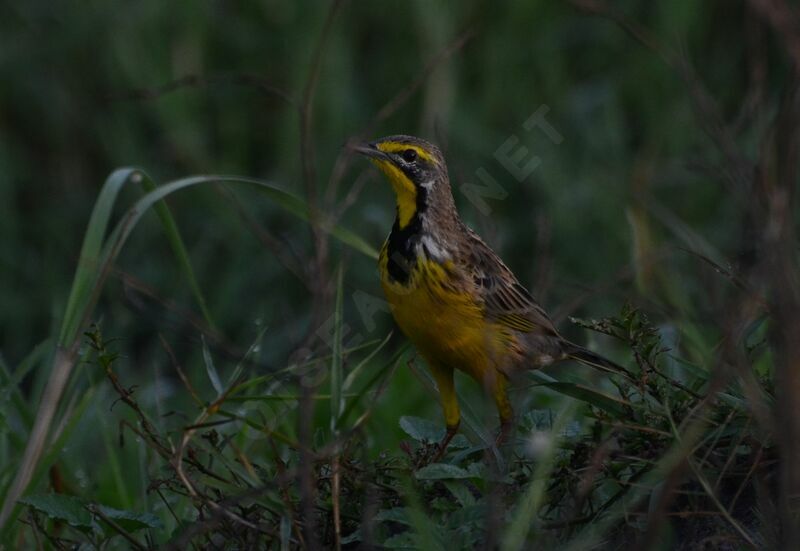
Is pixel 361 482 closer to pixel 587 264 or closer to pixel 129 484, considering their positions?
pixel 129 484

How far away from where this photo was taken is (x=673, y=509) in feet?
11.3

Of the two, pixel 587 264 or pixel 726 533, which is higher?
pixel 726 533

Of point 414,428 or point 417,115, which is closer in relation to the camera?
point 414,428

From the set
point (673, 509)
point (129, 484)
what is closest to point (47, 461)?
point (129, 484)

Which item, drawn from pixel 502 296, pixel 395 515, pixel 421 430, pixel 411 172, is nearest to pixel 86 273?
pixel 421 430

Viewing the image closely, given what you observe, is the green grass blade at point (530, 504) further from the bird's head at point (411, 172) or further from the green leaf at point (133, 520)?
the bird's head at point (411, 172)

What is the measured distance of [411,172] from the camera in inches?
192

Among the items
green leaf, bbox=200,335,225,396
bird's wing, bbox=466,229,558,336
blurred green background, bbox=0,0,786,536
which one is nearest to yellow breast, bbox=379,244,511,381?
bird's wing, bbox=466,229,558,336

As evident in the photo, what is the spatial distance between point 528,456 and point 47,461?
50.4 inches

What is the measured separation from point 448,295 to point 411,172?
1.66ft

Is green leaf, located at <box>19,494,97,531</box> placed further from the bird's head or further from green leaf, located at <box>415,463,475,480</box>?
the bird's head

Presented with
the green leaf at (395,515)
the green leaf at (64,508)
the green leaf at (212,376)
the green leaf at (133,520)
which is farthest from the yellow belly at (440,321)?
the green leaf at (64,508)

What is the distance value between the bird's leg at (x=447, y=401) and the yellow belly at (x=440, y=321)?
29 millimetres

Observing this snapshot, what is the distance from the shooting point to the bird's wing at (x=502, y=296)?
4.82 metres
